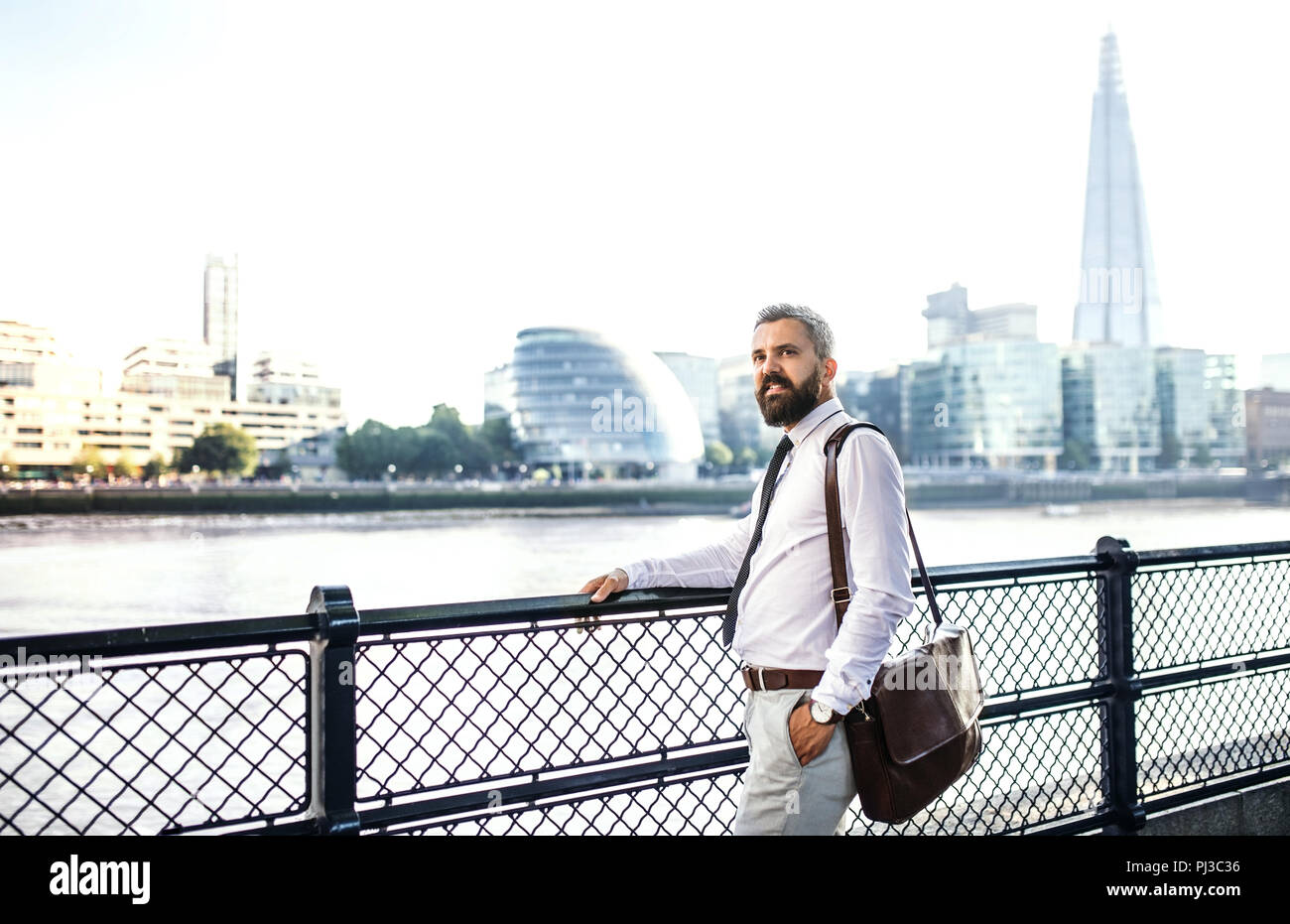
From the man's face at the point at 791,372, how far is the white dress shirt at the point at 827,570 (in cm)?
4

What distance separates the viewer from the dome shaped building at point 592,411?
3735 inches

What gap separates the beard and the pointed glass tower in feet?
430

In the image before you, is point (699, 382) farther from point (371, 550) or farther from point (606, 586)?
point (606, 586)

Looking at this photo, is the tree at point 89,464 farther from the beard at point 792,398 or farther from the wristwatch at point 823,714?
the wristwatch at point 823,714

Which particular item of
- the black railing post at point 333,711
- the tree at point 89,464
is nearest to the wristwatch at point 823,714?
the black railing post at point 333,711

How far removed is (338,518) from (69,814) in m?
55.5

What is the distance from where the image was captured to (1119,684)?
3.18 metres

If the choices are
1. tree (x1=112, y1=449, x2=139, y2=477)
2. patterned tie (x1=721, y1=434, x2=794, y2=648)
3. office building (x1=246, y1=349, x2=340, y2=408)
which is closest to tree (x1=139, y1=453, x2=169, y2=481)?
tree (x1=112, y1=449, x2=139, y2=477)

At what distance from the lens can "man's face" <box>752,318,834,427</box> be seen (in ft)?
6.97

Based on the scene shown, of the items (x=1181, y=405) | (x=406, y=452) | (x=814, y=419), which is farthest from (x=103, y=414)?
(x=1181, y=405)

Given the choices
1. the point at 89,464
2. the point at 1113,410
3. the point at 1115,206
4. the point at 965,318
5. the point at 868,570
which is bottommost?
the point at 868,570

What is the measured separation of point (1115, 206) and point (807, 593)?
136 metres

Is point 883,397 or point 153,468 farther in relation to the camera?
point 883,397
